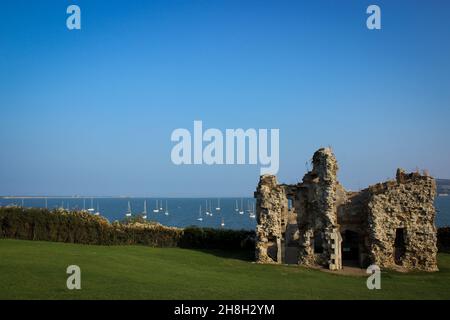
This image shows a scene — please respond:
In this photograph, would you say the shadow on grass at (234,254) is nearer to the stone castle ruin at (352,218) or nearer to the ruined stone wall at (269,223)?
the ruined stone wall at (269,223)

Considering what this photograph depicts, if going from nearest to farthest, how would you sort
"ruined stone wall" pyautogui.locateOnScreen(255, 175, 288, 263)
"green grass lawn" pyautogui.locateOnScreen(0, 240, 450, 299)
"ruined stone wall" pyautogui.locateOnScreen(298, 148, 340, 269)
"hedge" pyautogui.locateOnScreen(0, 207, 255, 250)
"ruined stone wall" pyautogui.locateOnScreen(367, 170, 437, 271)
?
"green grass lawn" pyautogui.locateOnScreen(0, 240, 450, 299) → "ruined stone wall" pyautogui.locateOnScreen(367, 170, 437, 271) → "ruined stone wall" pyautogui.locateOnScreen(298, 148, 340, 269) → "ruined stone wall" pyautogui.locateOnScreen(255, 175, 288, 263) → "hedge" pyautogui.locateOnScreen(0, 207, 255, 250)

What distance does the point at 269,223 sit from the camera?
27.5 metres

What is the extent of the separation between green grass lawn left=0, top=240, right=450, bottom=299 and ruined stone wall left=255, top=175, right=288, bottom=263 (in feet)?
4.33

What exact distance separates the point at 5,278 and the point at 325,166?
678 inches

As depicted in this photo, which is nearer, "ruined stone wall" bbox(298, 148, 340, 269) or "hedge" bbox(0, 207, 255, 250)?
"ruined stone wall" bbox(298, 148, 340, 269)

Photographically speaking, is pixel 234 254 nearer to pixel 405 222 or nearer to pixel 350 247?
pixel 350 247

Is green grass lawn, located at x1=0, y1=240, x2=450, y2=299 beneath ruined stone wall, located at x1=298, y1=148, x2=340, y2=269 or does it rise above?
beneath

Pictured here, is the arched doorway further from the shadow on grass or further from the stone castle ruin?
the shadow on grass

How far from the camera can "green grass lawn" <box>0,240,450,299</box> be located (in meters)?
15.9

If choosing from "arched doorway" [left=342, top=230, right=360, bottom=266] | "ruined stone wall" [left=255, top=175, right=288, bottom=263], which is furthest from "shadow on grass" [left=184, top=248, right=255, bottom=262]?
"arched doorway" [left=342, top=230, right=360, bottom=266]

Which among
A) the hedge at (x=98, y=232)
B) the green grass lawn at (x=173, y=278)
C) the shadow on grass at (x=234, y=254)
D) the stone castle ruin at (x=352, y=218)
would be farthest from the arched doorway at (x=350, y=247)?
the hedge at (x=98, y=232)

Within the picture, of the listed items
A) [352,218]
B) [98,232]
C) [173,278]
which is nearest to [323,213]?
[352,218]

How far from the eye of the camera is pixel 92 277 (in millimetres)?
18562
